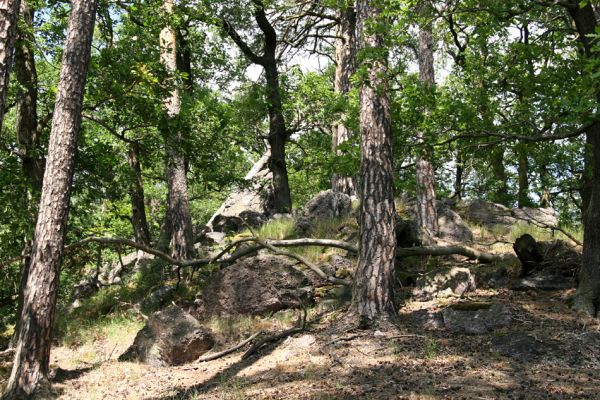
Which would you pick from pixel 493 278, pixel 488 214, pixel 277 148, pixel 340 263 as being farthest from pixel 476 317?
pixel 277 148

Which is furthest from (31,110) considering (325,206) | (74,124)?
(325,206)

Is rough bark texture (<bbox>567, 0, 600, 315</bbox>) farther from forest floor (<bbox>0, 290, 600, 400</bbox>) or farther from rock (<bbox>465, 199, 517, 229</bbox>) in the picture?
rock (<bbox>465, 199, 517, 229</bbox>)

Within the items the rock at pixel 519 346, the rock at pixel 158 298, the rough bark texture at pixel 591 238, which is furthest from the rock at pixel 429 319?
the rock at pixel 158 298

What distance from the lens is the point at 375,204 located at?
27.9 ft

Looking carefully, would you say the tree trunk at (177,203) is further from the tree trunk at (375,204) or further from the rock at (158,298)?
the tree trunk at (375,204)

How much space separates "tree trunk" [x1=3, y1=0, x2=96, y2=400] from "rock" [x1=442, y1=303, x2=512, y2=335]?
573 cm

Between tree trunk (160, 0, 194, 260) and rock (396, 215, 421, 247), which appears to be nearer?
rock (396, 215, 421, 247)

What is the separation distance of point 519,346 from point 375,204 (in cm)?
289

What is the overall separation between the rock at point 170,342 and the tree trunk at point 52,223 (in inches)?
71.8

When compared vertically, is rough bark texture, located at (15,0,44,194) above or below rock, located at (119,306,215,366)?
above

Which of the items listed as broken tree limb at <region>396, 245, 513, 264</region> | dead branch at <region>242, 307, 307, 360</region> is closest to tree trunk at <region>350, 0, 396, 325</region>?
dead branch at <region>242, 307, 307, 360</region>

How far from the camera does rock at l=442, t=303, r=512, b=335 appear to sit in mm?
7797

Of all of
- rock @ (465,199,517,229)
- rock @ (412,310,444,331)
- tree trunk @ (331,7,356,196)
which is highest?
tree trunk @ (331,7,356,196)

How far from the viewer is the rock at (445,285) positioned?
9.47 m
